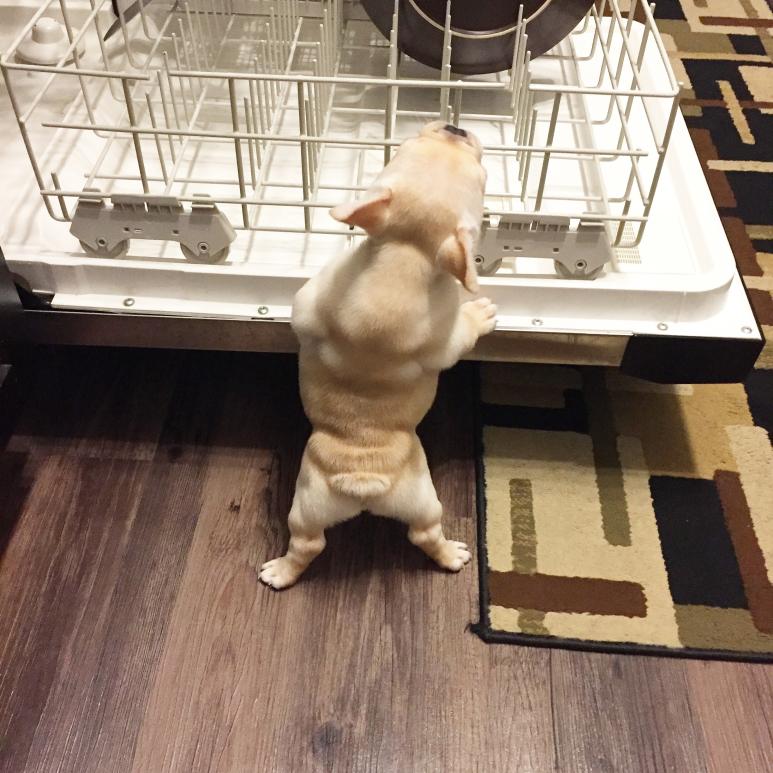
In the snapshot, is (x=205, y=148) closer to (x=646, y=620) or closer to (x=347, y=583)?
(x=347, y=583)

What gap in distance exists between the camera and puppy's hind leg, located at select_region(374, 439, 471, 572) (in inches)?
29.6

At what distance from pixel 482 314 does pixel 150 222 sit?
0.36m

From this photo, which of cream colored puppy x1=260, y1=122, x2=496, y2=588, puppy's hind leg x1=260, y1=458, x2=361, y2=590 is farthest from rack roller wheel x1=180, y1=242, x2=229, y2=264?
puppy's hind leg x1=260, y1=458, x2=361, y2=590

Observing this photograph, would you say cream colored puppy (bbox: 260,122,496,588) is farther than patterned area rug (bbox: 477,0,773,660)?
No

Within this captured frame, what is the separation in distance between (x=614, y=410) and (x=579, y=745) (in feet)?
1.40

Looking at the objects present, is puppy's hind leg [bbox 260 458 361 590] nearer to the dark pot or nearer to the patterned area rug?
the patterned area rug

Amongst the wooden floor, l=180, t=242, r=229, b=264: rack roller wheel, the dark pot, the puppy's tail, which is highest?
the dark pot

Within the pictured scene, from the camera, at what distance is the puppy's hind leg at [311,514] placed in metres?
0.75

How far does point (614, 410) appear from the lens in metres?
1.01

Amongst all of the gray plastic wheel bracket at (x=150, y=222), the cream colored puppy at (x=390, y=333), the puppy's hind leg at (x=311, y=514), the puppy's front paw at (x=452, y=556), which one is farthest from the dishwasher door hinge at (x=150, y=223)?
the puppy's front paw at (x=452, y=556)

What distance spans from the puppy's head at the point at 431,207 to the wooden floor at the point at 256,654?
386mm

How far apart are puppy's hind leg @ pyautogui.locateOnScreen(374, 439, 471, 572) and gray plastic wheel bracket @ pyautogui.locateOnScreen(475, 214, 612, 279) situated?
22 cm

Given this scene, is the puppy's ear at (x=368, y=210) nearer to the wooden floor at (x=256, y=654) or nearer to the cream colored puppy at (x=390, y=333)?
the cream colored puppy at (x=390, y=333)

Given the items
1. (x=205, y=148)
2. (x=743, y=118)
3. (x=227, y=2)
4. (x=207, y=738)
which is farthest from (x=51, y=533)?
(x=743, y=118)
